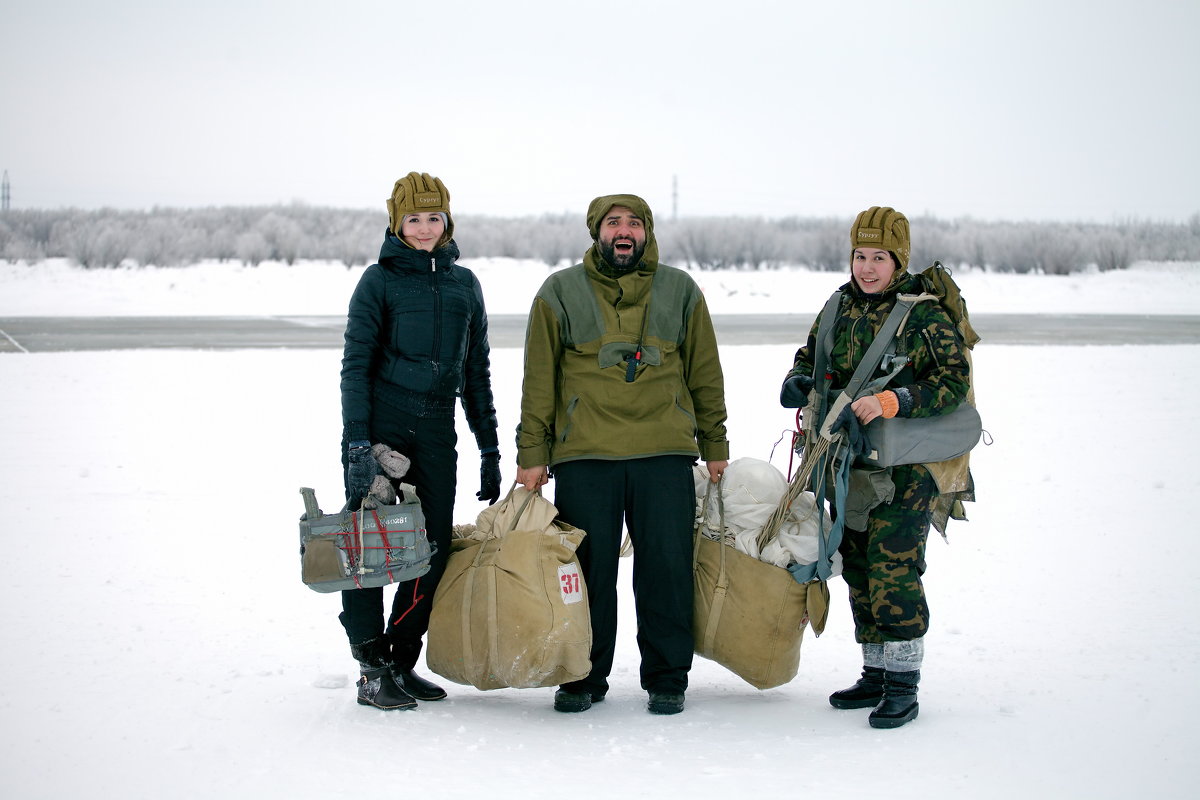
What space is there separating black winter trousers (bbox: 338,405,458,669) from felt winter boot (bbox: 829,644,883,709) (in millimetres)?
1557

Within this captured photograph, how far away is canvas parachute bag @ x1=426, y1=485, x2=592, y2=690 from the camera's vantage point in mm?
3707

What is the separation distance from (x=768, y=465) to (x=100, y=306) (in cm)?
2222

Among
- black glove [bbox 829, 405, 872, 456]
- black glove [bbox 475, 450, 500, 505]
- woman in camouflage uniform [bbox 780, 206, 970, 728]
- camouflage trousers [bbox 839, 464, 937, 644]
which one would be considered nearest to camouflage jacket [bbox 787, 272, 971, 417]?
woman in camouflage uniform [bbox 780, 206, 970, 728]

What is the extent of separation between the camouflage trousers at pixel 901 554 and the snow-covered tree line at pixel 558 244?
29.5m

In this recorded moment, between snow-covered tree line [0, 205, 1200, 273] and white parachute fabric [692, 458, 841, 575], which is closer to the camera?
white parachute fabric [692, 458, 841, 575]

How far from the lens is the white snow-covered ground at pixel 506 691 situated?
320cm

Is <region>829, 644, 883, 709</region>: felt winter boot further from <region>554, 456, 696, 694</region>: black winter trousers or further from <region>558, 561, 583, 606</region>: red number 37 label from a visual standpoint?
<region>558, 561, 583, 606</region>: red number 37 label

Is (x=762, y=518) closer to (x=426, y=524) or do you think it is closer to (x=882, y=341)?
(x=882, y=341)

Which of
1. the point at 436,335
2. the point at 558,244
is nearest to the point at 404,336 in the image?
the point at 436,335

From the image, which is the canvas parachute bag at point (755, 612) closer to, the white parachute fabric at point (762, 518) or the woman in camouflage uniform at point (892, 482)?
the white parachute fabric at point (762, 518)

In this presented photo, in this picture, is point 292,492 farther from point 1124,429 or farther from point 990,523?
point 1124,429

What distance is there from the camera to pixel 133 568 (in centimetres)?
546

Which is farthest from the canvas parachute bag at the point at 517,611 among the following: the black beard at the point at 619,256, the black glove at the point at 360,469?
the black beard at the point at 619,256

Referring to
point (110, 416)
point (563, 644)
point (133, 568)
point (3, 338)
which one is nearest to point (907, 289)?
point (563, 644)
